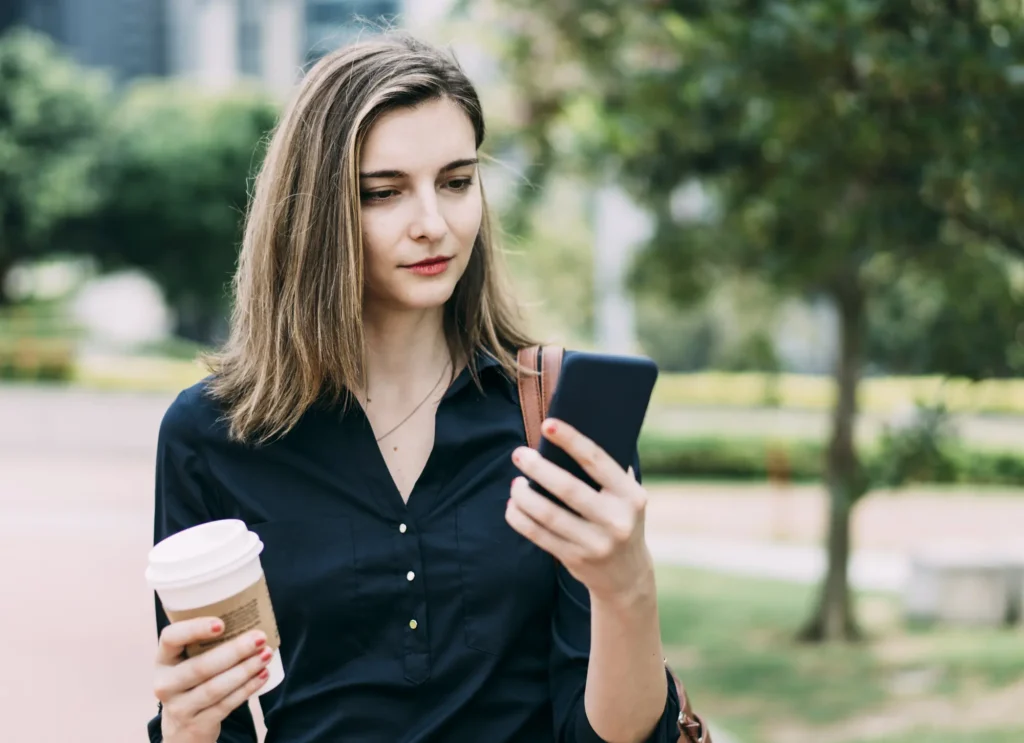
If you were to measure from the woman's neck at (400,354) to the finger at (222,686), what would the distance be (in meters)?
0.53

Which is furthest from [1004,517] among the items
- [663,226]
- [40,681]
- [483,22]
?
[40,681]

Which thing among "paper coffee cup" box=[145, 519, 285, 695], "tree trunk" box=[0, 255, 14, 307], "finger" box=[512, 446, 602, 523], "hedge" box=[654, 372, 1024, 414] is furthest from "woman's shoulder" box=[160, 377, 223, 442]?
"tree trunk" box=[0, 255, 14, 307]

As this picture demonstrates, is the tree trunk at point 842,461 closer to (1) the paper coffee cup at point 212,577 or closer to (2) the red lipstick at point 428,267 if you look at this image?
(2) the red lipstick at point 428,267

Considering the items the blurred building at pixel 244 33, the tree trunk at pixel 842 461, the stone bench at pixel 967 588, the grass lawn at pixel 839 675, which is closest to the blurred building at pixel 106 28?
the blurred building at pixel 244 33

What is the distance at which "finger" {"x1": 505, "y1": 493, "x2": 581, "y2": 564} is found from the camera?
4.64ft

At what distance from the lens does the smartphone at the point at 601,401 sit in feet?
4.70

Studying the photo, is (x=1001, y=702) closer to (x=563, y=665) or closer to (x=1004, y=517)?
(x=563, y=665)

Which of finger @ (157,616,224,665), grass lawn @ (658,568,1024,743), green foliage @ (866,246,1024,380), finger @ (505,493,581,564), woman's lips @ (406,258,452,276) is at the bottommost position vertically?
grass lawn @ (658,568,1024,743)

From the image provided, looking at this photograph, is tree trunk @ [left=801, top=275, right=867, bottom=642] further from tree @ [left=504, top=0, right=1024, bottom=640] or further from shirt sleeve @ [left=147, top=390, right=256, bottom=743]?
shirt sleeve @ [left=147, top=390, right=256, bottom=743]

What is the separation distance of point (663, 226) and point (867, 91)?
479 cm

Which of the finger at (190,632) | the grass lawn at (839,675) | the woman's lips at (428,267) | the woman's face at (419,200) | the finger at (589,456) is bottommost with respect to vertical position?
the grass lawn at (839,675)

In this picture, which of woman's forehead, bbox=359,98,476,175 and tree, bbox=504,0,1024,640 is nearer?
woman's forehead, bbox=359,98,476,175

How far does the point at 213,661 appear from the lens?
1.57 meters

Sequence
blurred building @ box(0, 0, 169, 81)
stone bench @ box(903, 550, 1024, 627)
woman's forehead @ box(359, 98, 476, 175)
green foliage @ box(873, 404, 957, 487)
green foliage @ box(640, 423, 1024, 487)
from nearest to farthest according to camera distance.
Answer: woman's forehead @ box(359, 98, 476, 175), green foliage @ box(873, 404, 957, 487), stone bench @ box(903, 550, 1024, 627), green foliage @ box(640, 423, 1024, 487), blurred building @ box(0, 0, 169, 81)
